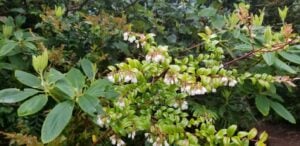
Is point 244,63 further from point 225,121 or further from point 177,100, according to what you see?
point 177,100

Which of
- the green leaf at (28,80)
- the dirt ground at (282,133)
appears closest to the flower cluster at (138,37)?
the green leaf at (28,80)

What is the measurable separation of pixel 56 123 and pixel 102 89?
0.18m

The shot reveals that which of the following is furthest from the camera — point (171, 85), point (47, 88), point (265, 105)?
point (265, 105)

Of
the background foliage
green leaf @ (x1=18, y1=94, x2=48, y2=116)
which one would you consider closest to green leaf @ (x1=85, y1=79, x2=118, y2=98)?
the background foliage

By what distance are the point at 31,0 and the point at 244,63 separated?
106 cm

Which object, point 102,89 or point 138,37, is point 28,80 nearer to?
point 102,89

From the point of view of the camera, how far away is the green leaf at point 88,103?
1.17 m

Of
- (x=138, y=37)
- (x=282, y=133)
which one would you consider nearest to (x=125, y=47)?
(x=138, y=37)

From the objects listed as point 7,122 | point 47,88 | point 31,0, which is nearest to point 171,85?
point 47,88

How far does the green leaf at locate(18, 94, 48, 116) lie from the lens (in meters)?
1.16

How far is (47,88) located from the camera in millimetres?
1211

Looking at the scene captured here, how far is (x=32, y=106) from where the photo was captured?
1.16 meters

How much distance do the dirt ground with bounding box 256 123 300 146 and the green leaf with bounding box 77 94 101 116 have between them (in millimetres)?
2255

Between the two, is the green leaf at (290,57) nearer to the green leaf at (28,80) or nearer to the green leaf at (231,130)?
the green leaf at (231,130)
